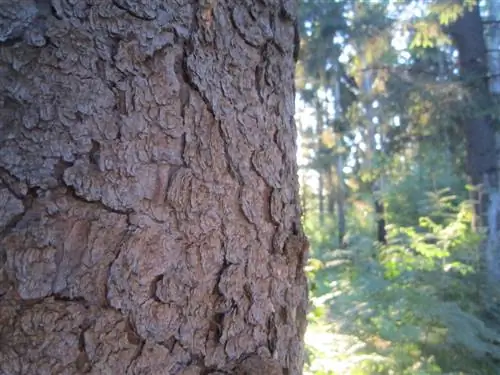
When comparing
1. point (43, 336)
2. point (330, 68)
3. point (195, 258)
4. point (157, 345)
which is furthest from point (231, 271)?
point (330, 68)

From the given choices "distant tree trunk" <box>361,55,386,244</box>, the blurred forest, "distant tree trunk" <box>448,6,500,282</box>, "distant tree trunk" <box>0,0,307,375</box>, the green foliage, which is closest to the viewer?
"distant tree trunk" <box>0,0,307,375</box>

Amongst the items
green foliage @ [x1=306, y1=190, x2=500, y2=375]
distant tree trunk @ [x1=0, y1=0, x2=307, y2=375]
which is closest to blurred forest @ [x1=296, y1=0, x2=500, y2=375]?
green foliage @ [x1=306, y1=190, x2=500, y2=375]

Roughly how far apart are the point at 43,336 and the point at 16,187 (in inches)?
8.8

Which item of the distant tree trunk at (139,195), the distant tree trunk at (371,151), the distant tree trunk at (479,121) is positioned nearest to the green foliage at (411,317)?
the distant tree trunk at (479,121)

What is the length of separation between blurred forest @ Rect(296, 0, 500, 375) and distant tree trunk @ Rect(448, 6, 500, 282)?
16mm

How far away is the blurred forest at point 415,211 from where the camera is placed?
4.19 meters

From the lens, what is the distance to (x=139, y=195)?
81 cm

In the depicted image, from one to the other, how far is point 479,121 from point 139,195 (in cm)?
754

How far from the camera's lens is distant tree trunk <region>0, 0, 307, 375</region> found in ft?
2.41

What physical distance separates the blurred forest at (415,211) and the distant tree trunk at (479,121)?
16 mm

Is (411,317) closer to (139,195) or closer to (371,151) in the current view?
(139,195)

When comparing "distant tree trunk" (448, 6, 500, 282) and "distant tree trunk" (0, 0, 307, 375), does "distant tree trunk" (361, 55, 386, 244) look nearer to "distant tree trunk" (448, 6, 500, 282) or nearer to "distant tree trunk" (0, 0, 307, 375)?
"distant tree trunk" (448, 6, 500, 282)

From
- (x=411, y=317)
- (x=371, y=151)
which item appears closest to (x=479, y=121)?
(x=411, y=317)

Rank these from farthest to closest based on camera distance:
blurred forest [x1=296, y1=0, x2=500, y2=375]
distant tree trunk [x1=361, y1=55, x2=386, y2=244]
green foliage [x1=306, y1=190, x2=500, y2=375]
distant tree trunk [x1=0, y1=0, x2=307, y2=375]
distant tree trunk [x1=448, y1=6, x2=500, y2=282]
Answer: distant tree trunk [x1=361, y1=55, x2=386, y2=244] → distant tree trunk [x1=448, y1=6, x2=500, y2=282] → blurred forest [x1=296, y1=0, x2=500, y2=375] → green foliage [x1=306, y1=190, x2=500, y2=375] → distant tree trunk [x1=0, y1=0, x2=307, y2=375]
